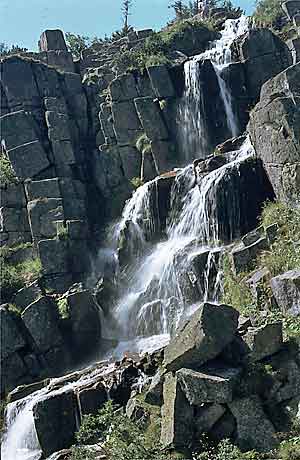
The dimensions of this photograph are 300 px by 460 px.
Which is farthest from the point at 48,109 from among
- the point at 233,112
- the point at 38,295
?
the point at 38,295

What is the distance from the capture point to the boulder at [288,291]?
10.1m

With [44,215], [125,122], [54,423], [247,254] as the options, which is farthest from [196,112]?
[54,423]

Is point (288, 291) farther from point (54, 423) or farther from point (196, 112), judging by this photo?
point (196, 112)

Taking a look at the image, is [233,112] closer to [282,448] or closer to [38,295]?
[38,295]

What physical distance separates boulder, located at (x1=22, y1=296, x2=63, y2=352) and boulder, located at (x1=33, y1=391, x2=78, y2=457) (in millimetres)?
5916

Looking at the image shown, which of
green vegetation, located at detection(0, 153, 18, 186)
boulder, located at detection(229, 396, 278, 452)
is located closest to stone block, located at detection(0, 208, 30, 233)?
green vegetation, located at detection(0, 153, 18, 186)

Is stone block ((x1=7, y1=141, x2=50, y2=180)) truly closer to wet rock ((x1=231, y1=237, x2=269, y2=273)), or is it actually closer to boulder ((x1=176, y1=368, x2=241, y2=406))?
wet rock ((x1=231, y1=237, x2=269, y2=273))

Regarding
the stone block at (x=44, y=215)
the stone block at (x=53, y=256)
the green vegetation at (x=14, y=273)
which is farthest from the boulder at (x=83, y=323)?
the stone block at (x=44, y=215)

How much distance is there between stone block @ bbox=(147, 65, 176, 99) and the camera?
24.2 m

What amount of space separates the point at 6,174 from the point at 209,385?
16488mm

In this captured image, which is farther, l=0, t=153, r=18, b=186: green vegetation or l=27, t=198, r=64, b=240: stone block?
l=0, t=153, r=18, b=186: green vegetation

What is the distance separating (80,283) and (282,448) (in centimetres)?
1230

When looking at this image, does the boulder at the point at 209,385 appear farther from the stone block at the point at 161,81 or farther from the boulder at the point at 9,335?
the stone block at the point at 161,81

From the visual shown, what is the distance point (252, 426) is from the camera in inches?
344
